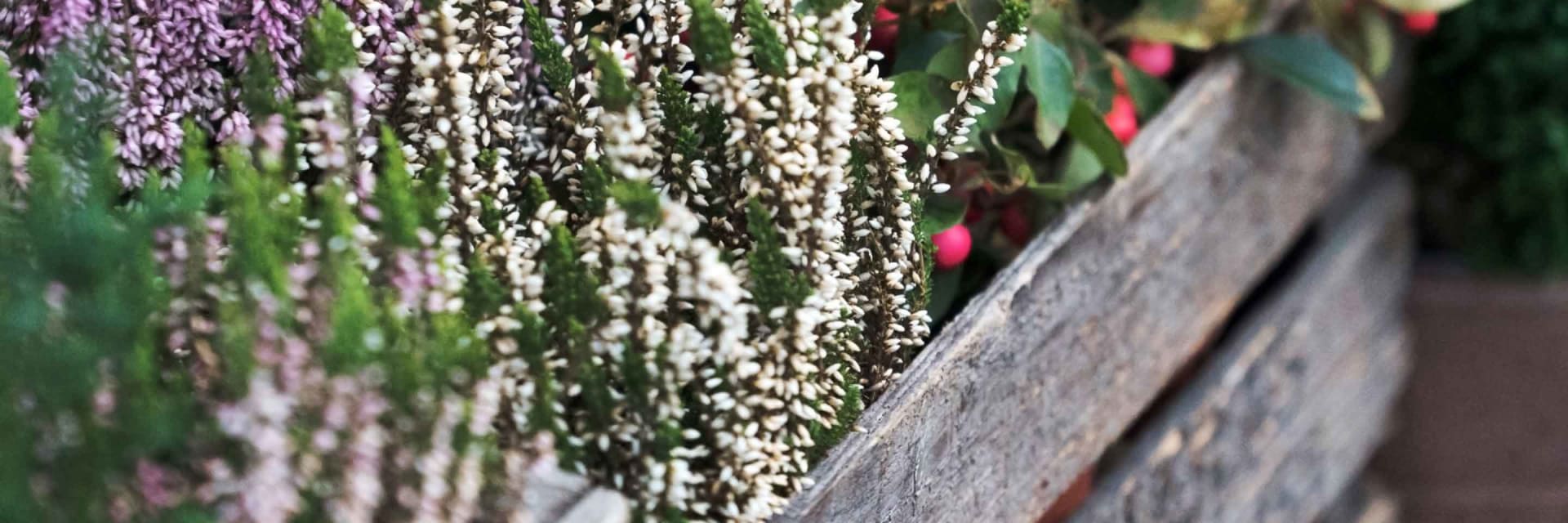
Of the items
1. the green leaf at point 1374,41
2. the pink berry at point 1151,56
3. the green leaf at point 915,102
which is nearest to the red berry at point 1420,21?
the green leaf at point 1374,41

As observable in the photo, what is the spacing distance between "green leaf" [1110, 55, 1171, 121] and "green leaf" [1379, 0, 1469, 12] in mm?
237

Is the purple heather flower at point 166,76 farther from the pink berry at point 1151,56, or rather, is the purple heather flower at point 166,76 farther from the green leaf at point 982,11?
the pink berry at point 1151,56

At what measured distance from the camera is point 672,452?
2.17 ft

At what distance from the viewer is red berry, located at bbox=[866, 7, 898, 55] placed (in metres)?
0.93

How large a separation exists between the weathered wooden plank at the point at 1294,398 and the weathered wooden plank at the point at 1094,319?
0.06 meters

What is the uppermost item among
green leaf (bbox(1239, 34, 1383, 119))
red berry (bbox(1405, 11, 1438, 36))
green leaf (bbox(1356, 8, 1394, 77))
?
green leaf (bbox(1239, 34, 1383, 119))

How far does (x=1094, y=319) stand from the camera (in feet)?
3.39

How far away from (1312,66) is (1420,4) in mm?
120

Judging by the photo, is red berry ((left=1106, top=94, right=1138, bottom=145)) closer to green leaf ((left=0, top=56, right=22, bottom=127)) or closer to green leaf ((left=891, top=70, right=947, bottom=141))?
green leaf ((left=891, top=70, right=947, bottom=141))

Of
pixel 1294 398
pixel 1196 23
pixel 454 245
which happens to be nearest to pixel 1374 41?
pixel 1196 23

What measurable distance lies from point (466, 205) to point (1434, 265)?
1404mm

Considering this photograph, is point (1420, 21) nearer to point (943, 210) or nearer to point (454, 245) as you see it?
point (943, 210)

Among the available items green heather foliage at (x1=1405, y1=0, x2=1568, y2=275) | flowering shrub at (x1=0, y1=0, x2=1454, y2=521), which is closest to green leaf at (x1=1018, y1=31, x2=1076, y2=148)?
flowering shrub at (x1=0, y1=0, x2=1454, y2=521)

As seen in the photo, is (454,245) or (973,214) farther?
(973,214)
